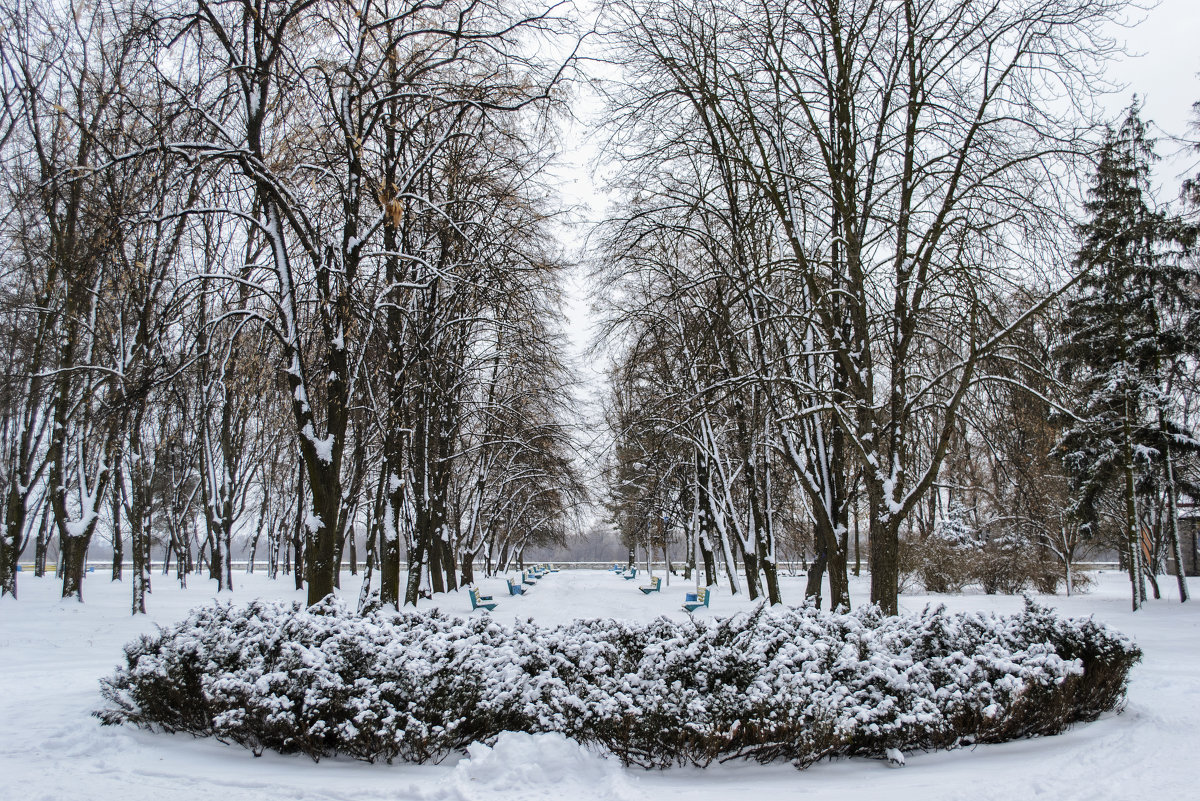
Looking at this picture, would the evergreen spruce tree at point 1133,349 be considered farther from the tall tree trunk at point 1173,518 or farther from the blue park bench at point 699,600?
the blue park bench at point 699,600

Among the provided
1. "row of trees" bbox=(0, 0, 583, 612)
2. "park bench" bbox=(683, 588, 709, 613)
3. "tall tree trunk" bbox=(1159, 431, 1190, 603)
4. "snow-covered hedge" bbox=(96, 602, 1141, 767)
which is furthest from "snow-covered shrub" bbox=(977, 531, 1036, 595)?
"snow-covered hedge" bbox=(96, 602, 1141, 767)

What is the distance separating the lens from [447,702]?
521 cm

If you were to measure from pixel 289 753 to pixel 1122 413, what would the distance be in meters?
20.9

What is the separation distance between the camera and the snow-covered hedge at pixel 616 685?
505 cm

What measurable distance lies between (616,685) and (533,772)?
3.11 feet

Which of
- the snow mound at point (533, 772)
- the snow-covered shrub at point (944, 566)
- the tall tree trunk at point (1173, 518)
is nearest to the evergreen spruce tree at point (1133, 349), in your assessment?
the tall tree trunk at point (1173, 518)

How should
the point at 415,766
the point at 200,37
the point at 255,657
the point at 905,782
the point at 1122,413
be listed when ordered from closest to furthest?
the point at 905,782, the point at 415,766, the point at 255,657, the point at 200,37, the point at 1122,413

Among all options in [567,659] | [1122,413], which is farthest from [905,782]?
[1122,413]

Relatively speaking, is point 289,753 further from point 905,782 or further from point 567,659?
Answer: point 905,782

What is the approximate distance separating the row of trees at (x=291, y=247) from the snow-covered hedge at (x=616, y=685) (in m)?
3.16

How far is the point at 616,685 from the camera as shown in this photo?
5.38 meters

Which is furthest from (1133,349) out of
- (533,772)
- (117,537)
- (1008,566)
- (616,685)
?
(117,537)

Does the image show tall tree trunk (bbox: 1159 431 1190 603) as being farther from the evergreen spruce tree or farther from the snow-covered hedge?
the snow-covered hedge

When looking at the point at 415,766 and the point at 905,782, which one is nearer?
the point at 905,782
